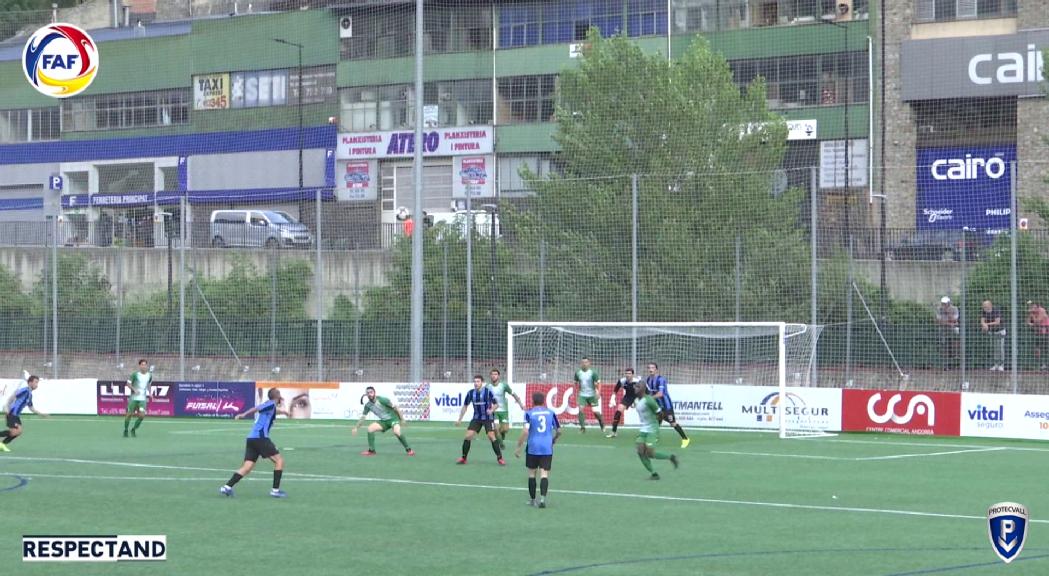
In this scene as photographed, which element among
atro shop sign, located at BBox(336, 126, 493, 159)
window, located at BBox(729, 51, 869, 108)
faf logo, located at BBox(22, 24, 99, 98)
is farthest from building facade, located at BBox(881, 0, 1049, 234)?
faf logo, located at BBox(22, 24, 99, 98)

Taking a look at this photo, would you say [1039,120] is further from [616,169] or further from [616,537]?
[616,537]

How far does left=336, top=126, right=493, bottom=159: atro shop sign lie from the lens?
79.6 m

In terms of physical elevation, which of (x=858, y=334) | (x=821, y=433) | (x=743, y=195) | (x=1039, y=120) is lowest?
(x=821, y=433)

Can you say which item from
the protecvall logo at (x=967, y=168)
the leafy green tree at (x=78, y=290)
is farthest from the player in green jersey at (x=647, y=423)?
the protecvall logo at (x=967, y=168)

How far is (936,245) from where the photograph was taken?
3944cm

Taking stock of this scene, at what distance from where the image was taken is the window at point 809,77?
70.6 m

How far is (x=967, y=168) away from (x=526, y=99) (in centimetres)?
2373

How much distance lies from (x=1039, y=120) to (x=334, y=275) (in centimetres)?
3376

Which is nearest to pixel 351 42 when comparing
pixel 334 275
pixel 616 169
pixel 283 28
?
pixel 283 28

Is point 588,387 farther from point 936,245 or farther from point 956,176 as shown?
point 956,176

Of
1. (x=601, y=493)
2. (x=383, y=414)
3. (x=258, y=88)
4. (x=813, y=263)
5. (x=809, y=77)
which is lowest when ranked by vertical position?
(x=601, y=493)

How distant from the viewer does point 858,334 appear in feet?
126

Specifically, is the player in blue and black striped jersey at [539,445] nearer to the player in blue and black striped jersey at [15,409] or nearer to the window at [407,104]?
the player in blue and black striped jersey at [15,409]

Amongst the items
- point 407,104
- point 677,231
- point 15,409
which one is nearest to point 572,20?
point 407,104
